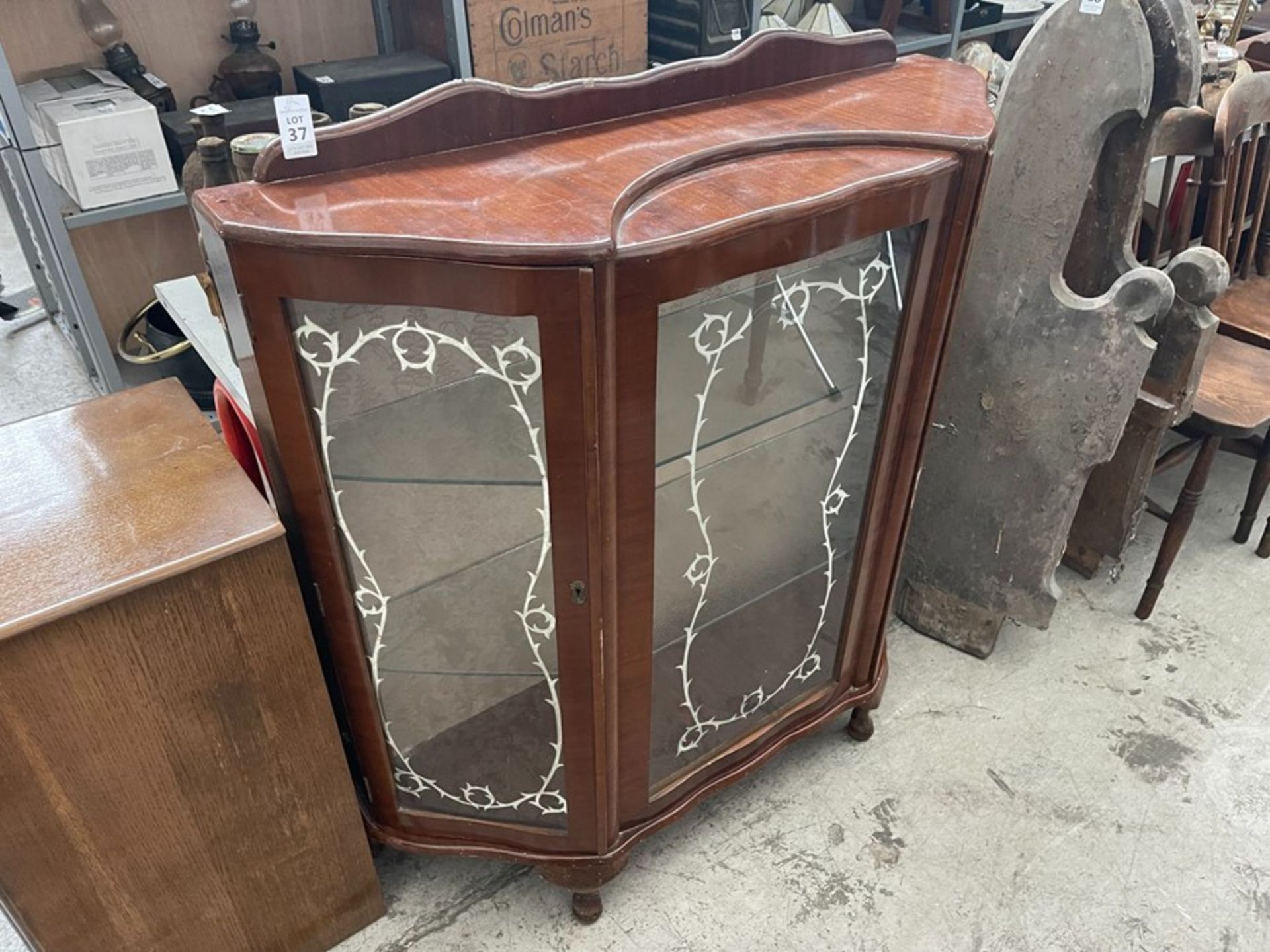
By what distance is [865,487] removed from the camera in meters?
1.30

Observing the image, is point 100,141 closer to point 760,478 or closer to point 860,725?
point 760,478

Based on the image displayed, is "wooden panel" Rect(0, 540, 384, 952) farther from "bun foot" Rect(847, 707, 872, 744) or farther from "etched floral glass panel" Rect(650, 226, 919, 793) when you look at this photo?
"bun foot" Rect(847, 707, 872, 744)

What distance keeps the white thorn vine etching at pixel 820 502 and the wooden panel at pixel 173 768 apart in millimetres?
473

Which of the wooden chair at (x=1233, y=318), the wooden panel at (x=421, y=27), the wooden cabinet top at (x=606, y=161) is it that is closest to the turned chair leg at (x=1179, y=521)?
the wooden chair at (x=1233, y=318)

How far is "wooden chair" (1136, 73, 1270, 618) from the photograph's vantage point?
1.73 meters

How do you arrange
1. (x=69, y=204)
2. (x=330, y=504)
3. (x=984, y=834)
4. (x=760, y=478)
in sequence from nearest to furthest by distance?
1. (x=330, y=504)
2. (x=760, y=478)
3. (x=984, y=834)
4. (x=69, y=204)

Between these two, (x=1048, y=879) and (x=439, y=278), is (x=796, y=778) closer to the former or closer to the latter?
(x=1048, y=879)

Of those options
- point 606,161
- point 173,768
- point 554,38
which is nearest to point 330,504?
point 173,768

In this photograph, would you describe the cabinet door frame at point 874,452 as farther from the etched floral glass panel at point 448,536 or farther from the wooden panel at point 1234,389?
the wooden panel at point 1234,389

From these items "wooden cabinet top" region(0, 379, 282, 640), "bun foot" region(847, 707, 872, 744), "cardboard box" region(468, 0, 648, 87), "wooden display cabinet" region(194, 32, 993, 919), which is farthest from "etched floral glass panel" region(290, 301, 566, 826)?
"cardboard box" region(468, 0, 648, 87)

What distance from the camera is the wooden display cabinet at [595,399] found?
873mm

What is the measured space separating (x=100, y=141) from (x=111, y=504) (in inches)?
39.9

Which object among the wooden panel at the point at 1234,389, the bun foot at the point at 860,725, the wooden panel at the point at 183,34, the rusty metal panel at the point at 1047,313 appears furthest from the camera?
the wooden panel at the point at 183,34

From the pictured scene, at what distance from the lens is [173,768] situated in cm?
106
